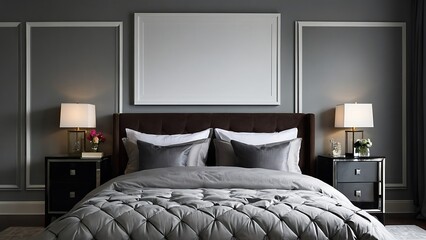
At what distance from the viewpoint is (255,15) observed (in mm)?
5359

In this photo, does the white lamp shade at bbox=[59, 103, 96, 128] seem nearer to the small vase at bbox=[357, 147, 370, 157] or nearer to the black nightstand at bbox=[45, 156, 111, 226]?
the black nightstand at bbox=[45, 156, 111, 226]

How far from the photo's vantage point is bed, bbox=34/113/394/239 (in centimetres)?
270

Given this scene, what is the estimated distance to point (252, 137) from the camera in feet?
16.3

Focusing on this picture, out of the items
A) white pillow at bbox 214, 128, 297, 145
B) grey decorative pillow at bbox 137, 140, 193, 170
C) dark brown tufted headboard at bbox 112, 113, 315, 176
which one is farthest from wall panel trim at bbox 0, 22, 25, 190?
white pillow at bbox 214, 128, 297, 145

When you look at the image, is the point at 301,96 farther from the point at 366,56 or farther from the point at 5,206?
the point at 5,206

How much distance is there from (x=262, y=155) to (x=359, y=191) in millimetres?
1200

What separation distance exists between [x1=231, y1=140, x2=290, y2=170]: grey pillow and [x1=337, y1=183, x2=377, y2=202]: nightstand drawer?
30.3 inches

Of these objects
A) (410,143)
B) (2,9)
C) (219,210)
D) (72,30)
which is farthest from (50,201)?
(410,143)

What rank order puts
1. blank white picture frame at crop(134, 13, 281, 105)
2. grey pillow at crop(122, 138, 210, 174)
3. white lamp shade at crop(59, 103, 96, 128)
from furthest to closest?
A: blank white picture frame at crop(134, 13, 281, 105) < white lamp shade at crop(59, 103, 96, 128) < grey pillow at crop(122, 138, 210, 174)

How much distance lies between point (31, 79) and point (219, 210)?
338 centimetres

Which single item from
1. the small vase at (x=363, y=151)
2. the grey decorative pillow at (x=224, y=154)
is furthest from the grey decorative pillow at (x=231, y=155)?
the small vase at (x=363, y=151)

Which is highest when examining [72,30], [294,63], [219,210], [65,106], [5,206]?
[72,30]

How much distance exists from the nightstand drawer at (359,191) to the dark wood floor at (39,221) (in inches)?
14.6

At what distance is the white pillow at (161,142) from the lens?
4.82 meters
